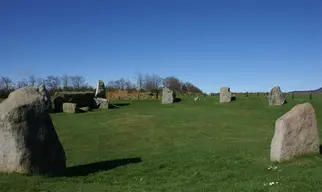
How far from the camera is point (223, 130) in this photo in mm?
23562

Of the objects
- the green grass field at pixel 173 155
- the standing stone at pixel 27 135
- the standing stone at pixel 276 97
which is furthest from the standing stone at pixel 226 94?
the standing stone at pixel 27 135

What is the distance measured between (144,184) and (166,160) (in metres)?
4.05

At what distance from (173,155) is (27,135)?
6752mm

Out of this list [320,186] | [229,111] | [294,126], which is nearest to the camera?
[320,186]

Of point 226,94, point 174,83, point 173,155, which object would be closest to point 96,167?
point 173,155

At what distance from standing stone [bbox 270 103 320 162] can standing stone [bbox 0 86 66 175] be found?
777 cm

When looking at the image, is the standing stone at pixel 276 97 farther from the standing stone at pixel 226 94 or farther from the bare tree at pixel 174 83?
the bare tree at pixel 174 83

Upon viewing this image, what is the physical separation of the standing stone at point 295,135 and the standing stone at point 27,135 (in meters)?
7.77

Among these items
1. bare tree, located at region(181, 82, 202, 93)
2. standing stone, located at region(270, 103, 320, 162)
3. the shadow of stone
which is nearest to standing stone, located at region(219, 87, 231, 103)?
the shadow of stone

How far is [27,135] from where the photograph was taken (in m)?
11.5

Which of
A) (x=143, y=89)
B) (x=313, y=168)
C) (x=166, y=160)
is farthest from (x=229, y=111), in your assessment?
(x=143, y=89)

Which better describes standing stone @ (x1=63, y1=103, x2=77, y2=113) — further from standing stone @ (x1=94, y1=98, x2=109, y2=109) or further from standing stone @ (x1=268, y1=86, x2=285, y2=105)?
standing stone @ (x1=268, y1=86, x2=285, y2=105)

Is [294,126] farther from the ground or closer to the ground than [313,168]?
farther from the ground

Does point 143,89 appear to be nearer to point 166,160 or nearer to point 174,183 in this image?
point 166,160
